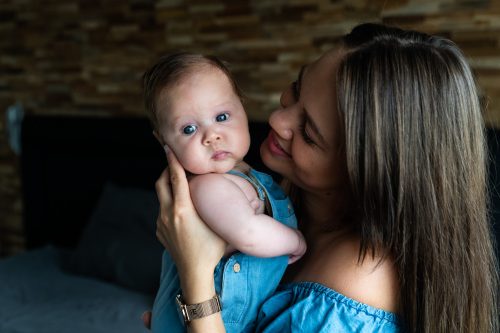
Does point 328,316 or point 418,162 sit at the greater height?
point 418,162

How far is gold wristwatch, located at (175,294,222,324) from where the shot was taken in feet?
3.85

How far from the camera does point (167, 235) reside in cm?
127

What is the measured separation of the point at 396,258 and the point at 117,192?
2.19m

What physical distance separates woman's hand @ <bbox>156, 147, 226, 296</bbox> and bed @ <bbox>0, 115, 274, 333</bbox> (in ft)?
4.32

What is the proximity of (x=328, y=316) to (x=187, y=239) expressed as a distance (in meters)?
0.34

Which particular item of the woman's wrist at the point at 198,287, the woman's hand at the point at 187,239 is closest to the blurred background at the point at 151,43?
the woman's hand at the point at 187,239

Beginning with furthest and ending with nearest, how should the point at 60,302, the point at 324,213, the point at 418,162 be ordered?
the point at 60,302, the point at 324,213, the point at 418,162

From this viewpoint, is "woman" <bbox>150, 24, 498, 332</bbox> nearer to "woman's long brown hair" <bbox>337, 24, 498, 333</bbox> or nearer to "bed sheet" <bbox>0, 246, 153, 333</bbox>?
"woman's long brown hair" <bbox>337, 24, 498, 333</bbox>

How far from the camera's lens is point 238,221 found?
1146 mm

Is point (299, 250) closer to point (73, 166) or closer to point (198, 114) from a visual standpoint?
point (198, 114)

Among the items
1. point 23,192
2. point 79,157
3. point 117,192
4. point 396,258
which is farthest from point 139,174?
point 396,258

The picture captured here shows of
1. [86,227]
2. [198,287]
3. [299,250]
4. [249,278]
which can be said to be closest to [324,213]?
[299,250]

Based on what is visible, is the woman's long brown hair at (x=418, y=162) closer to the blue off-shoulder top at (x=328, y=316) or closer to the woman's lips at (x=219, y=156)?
the blue off-shoulder top at (x=328, y=316)

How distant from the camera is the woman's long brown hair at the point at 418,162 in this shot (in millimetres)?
1042
